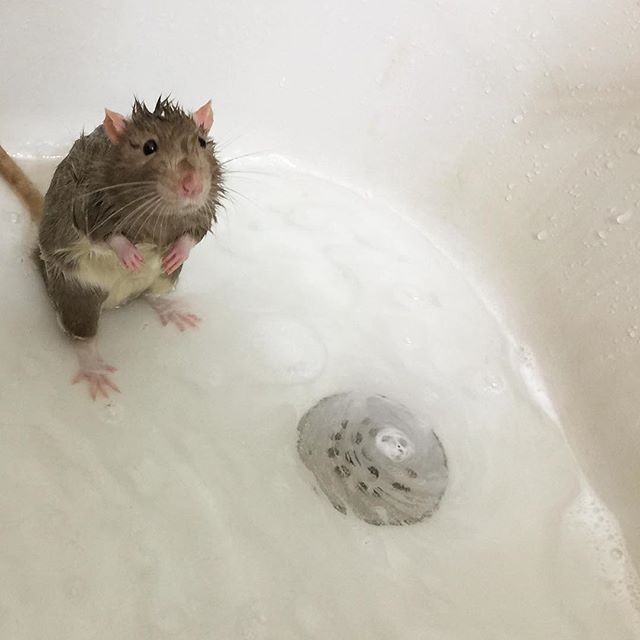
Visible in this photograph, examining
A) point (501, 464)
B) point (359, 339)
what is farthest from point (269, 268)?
point (501, 464)

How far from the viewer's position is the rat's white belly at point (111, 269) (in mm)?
911

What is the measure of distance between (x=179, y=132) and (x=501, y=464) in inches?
27.1

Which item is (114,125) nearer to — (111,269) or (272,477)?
(111,269)

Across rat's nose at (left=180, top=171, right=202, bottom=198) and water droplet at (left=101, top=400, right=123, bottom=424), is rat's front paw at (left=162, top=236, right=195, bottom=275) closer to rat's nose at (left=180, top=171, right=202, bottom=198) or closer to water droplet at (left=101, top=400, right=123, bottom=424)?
rat's nose at (left=180, top=171, right=202, bottom=198)

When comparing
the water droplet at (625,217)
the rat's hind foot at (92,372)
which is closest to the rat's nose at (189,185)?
the rat's hind foot at (92,372)

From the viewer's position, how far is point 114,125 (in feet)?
2.62

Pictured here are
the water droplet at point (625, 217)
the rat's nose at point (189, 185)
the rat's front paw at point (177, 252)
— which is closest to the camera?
the rat's nose at point (189, 185)

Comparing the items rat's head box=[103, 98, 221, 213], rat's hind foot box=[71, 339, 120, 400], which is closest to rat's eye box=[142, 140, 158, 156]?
rat's head box=[103, 98, 221, 213]

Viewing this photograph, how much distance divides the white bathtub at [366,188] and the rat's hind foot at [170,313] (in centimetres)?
3

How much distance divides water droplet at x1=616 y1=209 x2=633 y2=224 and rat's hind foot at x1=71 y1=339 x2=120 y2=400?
82 cm

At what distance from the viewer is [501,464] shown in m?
1.12

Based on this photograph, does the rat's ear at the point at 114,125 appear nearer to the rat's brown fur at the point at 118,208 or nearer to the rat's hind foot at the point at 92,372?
the rat's brown fur at the point at 118,208

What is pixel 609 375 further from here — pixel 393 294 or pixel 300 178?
pixel 300 178

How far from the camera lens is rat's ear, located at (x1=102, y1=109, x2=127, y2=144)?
0.79m
